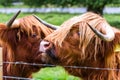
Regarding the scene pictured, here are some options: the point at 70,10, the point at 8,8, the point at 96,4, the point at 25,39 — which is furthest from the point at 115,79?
the point at 8,8

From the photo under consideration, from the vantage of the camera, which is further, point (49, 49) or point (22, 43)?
point (22, 43)

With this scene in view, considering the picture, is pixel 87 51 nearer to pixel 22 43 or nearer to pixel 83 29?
pixel 83 29

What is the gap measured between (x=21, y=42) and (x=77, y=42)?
3.66ft

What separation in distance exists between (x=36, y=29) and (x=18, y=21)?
0.25m

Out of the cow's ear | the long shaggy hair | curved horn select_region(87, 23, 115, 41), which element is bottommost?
the long shaggy hair

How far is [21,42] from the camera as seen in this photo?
6.57 metres

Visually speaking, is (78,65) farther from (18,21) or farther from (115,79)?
(18,21)

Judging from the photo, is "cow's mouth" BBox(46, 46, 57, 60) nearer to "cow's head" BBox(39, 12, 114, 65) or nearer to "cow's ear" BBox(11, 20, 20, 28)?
"cow's head" BBox(39, 12, 114, 65)

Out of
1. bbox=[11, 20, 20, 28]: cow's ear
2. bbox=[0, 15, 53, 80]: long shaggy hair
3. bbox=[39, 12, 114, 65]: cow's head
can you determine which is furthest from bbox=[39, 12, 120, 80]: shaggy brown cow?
bbox=[11, 20, 20, 28]: cow's ear

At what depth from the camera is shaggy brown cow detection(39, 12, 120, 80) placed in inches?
220

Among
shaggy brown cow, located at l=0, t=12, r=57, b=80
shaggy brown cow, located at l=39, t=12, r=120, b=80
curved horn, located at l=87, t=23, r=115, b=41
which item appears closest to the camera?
curved horn, located at l=87, t=23, r=115, b=41

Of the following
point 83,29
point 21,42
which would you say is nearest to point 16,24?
point 21,42

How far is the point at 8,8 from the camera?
3797 cm

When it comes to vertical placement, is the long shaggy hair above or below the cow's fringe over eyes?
below
